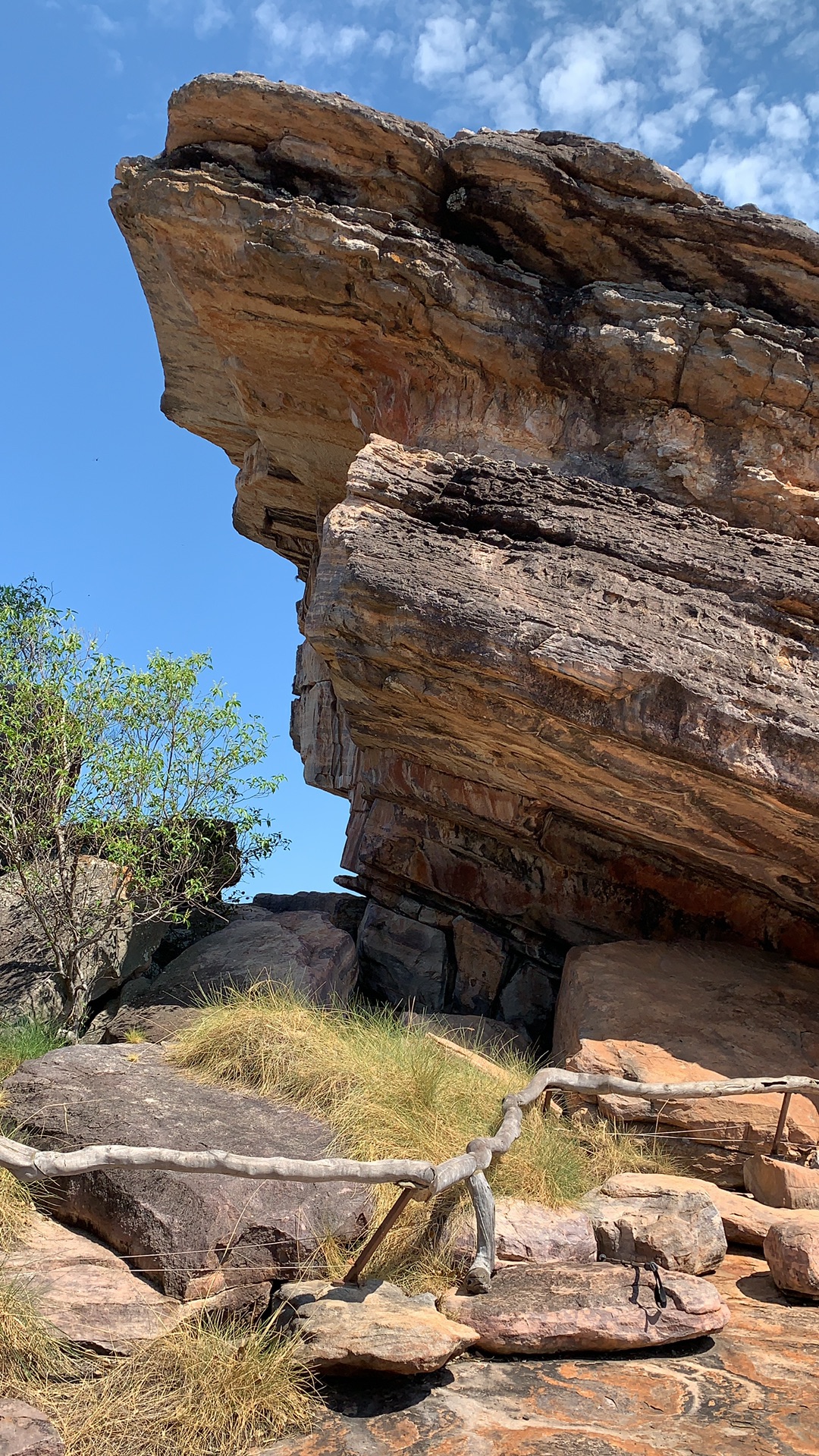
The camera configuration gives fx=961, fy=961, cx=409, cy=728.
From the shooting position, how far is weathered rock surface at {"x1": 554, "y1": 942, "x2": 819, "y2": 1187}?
342 inches

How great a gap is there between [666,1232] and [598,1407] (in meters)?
1.54

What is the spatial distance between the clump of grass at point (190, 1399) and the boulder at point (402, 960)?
748 centimetres

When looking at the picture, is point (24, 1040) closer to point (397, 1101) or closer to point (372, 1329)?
point (397, 1101)

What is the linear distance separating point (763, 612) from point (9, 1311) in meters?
8.11

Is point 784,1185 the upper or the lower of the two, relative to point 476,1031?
lower

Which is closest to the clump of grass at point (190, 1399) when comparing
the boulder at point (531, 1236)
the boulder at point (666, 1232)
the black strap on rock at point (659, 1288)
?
the boulder at point (531, 1236)

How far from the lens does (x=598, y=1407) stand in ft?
15.8

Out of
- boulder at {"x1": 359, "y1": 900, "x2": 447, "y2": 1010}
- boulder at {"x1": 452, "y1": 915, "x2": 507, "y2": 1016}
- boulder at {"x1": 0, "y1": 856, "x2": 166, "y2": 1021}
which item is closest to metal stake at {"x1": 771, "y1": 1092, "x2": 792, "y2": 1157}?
boulder at {"x1": 452, "y1": 915, "x2": 507, "y2": 1016}

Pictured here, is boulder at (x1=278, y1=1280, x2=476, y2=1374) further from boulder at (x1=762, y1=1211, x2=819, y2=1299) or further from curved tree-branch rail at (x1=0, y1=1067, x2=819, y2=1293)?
boulder at (x1=762, y1=1211, x2=819, y2=1299)

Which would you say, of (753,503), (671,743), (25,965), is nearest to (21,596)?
(25,965)

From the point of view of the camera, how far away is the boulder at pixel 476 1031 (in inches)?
397

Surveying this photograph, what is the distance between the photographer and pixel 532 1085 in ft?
25.9

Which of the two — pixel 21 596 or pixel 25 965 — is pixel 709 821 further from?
pixel 21 596

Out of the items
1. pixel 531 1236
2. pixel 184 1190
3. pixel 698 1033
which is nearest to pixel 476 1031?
pixel 698 1033
